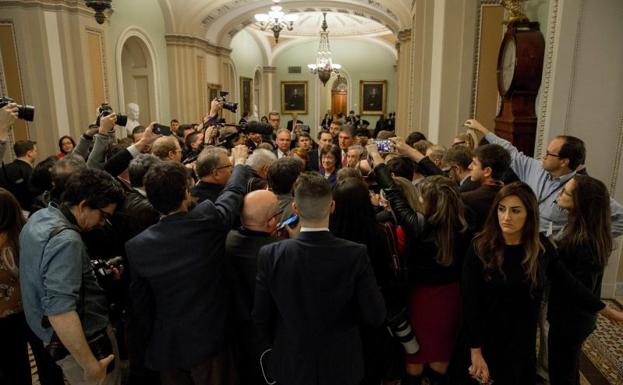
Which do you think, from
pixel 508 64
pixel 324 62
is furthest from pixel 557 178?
pixel 324 62

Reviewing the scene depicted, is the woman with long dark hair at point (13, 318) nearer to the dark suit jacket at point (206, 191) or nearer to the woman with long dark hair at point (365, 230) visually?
the dark suit jacket at point (206, 191)

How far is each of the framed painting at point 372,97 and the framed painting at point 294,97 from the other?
2454 mm

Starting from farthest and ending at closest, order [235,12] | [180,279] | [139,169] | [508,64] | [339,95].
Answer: [339,95] → [235,12] → [508,64] → [139,169] → [180,279]

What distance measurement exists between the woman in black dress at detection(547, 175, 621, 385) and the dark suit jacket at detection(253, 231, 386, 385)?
1137mm

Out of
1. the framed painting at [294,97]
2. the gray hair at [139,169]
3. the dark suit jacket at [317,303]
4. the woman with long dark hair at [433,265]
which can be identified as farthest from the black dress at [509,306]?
the framed painting at [294,97]

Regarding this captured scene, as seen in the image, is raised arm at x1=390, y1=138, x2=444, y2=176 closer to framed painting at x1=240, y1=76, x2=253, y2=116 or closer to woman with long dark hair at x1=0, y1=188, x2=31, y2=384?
woman with long dark hair at x1=0, y1=188, x2=31, y2=384

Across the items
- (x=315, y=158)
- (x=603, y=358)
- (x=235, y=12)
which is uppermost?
(x=235, y=12)

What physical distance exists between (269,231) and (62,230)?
85 centimetres

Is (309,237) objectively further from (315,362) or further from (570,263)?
(570,263)

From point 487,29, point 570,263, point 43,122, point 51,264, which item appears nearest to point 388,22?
point 487,29

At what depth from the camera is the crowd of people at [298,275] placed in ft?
5.50

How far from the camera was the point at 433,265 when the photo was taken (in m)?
2.22

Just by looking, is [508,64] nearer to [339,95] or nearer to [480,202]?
[480,202]

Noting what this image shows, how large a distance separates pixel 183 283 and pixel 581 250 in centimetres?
191
